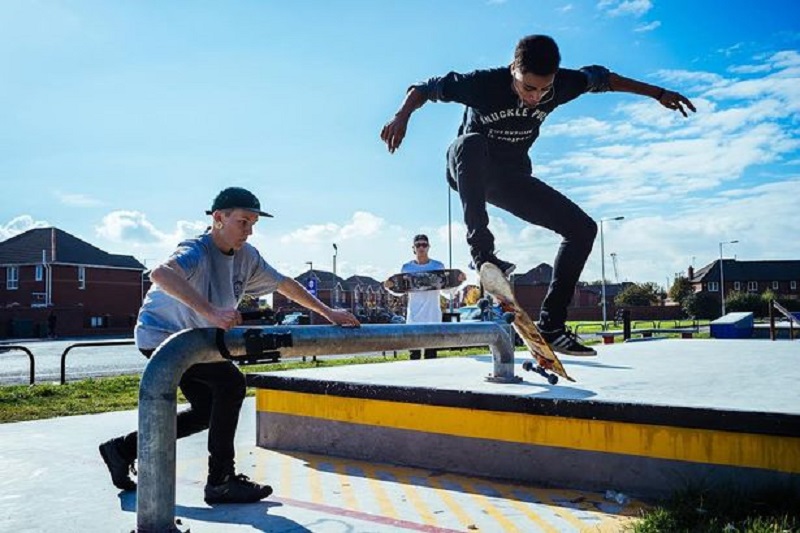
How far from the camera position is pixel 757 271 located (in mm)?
92938

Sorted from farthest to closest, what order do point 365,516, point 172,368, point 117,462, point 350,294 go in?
1. point 350,294
2. point 117,462
3. point 365,516
4. point 172,368

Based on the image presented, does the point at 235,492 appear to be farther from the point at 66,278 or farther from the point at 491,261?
the point at 66,278

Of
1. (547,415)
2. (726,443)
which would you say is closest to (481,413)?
(547,415)

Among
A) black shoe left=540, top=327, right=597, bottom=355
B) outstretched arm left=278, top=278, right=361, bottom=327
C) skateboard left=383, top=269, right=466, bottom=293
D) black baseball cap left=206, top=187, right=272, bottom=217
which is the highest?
black baseball cap left=206, top=187, right=272, bottom=217

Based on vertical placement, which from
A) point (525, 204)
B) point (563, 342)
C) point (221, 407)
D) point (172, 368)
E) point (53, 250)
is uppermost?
point (53, 250)

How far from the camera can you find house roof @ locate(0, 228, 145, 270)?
176 ft

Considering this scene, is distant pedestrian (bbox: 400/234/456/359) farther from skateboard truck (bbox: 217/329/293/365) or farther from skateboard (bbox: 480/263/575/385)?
skateboard truck (bbox: 217/329/293/365)

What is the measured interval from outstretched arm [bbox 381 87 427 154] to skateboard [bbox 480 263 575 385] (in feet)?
3.15

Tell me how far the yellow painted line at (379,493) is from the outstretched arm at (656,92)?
314cm

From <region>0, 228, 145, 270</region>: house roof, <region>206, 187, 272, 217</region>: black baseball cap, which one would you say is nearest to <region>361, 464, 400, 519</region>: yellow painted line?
<region>206, 187, 272, 217</region>: black baseball cap

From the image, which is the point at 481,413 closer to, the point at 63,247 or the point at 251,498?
the point at 251,498

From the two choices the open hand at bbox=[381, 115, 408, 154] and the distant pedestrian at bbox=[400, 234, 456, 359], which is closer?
the open hand at bbox=[381, 115, 408, 154]

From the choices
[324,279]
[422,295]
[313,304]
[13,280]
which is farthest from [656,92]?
[324,279]

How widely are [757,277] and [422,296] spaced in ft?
323
